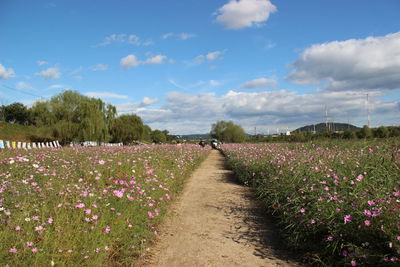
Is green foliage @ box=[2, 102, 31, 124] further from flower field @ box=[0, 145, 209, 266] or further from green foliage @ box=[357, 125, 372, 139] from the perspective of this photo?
flower field @ box=[0, 145, 209, 266]

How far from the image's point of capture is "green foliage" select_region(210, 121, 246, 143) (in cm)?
8494

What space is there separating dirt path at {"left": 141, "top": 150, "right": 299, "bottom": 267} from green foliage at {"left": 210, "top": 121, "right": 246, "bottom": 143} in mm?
76596

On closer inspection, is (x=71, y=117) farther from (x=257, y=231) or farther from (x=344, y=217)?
(x=344, y=217)

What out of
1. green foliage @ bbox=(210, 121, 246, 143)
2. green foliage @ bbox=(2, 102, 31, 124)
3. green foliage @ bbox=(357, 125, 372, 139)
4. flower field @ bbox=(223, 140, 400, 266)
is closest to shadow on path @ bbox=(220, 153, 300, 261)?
flower field @ bbox=(223, 140, 400, 266)

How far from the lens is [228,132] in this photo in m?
86.2

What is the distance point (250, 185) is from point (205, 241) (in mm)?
5257

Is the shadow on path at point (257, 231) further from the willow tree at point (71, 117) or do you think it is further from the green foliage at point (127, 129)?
the green foliage at point (127, 129)

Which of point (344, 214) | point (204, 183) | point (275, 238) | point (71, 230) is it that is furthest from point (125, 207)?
point (204, 183)

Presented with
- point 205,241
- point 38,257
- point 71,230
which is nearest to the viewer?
point 38,257

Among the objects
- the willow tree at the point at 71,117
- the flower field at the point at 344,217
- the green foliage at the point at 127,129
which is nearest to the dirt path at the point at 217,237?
the flower field at the point at 344,217

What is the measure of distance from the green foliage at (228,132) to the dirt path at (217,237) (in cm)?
7660

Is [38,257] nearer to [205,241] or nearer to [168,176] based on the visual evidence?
[205,241]

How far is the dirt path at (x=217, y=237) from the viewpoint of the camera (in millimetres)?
3537

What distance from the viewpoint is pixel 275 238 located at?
436cm
